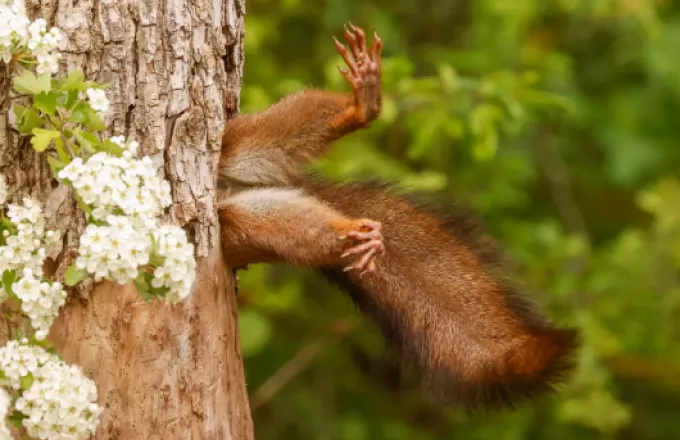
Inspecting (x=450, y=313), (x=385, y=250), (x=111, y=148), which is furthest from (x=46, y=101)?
(x=450, y=313)

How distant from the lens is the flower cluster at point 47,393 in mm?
2123

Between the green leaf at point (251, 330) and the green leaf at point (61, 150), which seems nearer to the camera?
the green leaf at point (61, 150)

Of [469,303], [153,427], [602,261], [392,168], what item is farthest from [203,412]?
[602,261]

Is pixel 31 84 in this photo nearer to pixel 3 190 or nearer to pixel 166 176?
pixel 3 190

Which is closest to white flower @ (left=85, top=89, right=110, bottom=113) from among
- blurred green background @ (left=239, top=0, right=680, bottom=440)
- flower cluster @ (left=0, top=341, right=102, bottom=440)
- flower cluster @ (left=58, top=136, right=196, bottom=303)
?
flower cluster @ (left=58, top=136, right=196, bottom=303)

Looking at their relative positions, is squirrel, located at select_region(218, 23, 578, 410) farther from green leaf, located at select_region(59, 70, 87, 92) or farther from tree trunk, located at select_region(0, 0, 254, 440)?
green leaf, located at select_region(59, 70, 87, 92)

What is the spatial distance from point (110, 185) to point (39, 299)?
324mm

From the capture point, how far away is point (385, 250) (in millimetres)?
2723

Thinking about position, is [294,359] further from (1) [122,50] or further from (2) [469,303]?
(1) [122,50]

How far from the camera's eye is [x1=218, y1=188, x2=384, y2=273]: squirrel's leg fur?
8.39 feet

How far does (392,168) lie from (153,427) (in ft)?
7.26

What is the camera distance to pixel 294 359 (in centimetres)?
503

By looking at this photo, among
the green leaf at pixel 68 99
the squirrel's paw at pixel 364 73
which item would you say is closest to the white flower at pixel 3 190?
the green leaf at pixel 68 99

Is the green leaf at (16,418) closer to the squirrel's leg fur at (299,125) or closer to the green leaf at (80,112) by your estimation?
the green leaf at (80,112)
